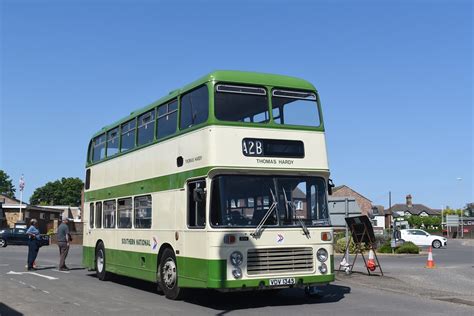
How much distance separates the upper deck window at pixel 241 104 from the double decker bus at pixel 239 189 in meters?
0.02

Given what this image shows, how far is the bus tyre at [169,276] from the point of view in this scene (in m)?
12.1

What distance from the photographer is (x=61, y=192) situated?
130000mm

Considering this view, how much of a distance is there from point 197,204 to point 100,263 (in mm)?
6889

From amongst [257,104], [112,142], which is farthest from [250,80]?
[112,142]

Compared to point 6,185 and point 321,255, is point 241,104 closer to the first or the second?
point 321,255

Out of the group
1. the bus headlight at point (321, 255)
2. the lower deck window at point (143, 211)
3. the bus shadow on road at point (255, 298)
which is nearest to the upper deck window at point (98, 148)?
the lower deck window at point (143, 211)

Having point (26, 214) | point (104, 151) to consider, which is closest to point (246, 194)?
point (104, 151)

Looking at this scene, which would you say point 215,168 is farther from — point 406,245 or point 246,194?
point 406,245

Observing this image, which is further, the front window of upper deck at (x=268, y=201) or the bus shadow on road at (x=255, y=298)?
the bus shadow on road at (x=255, y=298)

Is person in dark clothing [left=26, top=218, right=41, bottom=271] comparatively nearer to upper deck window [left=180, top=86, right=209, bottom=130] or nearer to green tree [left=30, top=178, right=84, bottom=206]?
upper deck window [left=180, top=86, right=209, bottom=130]

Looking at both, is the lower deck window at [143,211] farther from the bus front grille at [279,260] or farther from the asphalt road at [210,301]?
the bus front grille at [279,260]

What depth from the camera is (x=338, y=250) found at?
31547mm

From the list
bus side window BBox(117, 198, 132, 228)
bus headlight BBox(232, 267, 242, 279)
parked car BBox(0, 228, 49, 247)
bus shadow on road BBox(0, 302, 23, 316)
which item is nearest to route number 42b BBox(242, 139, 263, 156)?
bus headlight BBox(232, 267, 242, 279)

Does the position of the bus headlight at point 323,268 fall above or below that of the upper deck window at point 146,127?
below
